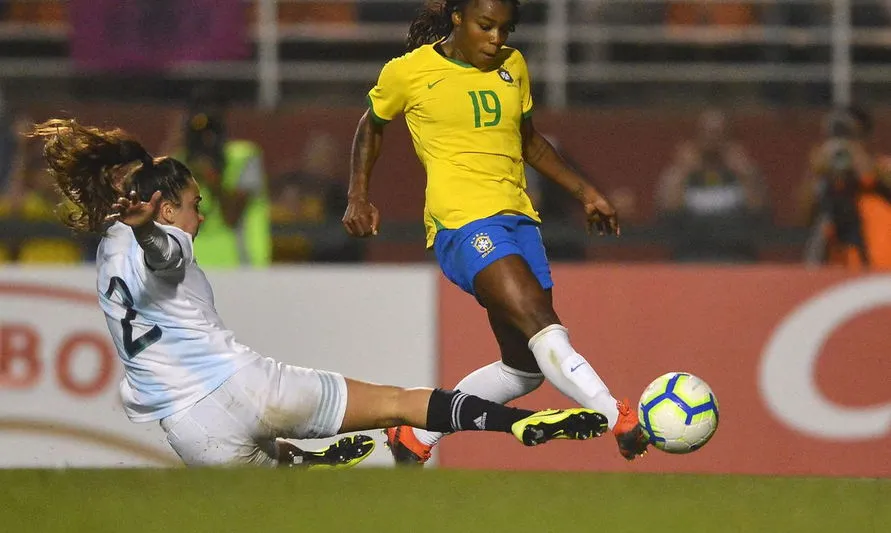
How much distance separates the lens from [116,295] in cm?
598

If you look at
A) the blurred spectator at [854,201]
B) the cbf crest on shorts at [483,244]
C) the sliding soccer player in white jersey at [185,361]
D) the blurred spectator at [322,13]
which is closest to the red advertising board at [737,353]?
the blurred spectator at [854,201]

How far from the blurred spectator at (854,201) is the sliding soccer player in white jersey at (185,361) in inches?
182

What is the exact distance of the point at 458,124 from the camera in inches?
257

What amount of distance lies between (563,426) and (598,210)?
1287mm

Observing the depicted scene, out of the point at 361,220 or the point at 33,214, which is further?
Answer: the point at 33,214

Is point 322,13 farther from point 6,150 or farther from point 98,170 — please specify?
point 98,170

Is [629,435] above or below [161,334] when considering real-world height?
below

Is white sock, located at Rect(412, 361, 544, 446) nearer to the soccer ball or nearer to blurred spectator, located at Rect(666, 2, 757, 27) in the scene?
the soccer ball

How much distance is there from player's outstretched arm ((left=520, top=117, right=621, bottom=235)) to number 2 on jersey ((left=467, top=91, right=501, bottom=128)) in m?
0.29

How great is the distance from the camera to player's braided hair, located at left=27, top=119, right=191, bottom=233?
5.95 m

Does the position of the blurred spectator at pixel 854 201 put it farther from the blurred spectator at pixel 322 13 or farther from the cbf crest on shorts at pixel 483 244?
the blurred spectator at pixel 322 13

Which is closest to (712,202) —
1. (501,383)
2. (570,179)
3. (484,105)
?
(570,179)

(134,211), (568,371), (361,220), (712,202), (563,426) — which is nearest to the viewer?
(134,211)

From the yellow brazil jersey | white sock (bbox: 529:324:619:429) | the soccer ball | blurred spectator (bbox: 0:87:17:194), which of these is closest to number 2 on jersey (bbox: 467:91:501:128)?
the yellow brazil jersey
